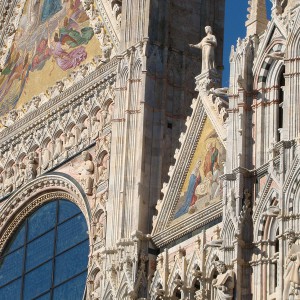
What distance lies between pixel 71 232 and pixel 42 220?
1218 mm

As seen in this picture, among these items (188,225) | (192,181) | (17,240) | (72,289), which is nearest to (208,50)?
(192,181)

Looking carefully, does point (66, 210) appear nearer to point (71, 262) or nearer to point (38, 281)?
point (71, 262)

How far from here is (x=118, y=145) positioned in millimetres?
29094

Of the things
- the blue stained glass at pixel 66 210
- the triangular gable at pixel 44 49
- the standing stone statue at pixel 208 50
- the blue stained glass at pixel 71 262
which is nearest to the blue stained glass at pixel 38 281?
the blue stained glass at pixel 71 262

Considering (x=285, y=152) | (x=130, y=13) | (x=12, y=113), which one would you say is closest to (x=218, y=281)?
(x=285, y=152)

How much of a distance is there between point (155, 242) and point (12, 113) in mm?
7461

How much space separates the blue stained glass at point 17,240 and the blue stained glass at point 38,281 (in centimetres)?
91

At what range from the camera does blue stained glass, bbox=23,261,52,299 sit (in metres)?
31.0

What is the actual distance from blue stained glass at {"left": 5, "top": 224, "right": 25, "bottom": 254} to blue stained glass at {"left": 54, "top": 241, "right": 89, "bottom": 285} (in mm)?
1640

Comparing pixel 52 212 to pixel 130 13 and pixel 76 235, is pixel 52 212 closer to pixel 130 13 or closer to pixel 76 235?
pixel 76 235

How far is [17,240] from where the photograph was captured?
32469 mm

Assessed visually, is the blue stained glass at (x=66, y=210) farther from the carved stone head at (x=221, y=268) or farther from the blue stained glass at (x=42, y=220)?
the carved stone head at (x=221, y=268)

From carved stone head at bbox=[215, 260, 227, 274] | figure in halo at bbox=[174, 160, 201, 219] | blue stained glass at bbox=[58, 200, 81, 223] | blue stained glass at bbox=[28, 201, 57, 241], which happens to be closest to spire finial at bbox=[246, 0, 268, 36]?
figure in halo at bbox=[174, 160, 201, 219]

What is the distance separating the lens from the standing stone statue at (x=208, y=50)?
28250 millimetres
